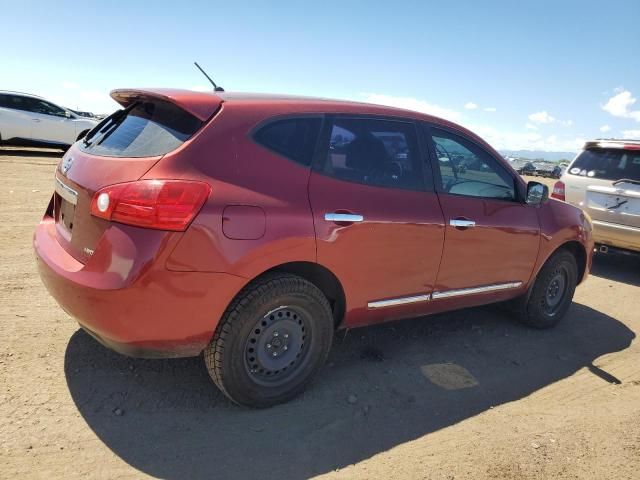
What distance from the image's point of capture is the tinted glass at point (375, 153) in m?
3.25

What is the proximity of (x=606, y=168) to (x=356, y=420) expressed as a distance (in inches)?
231

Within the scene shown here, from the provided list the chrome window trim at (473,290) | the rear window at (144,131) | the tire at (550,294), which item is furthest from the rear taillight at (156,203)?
the tire at (550,294)

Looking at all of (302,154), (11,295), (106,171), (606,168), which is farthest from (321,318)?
(606,168)

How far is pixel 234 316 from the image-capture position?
2.82m

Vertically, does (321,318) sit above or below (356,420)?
above

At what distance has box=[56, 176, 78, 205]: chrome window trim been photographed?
2927mm

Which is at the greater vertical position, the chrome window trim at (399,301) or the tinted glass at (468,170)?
the tinted glass at (468,170)

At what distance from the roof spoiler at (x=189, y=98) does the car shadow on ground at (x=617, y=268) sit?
635 centimetres

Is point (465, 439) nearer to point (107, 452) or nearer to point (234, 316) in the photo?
point (234, 316)

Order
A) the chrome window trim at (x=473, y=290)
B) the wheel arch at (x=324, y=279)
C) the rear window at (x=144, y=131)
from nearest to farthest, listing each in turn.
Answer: the rear window at (x=144, y=131), the wheel arch at (x=324, y=279), the chrome window trim at (x=473, y=290)

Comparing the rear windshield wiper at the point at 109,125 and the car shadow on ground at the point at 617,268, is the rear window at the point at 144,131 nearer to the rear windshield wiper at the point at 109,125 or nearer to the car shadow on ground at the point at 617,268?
the rear windshield wiper at the point at 109,125

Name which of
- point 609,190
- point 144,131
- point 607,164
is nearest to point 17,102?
point 144,131

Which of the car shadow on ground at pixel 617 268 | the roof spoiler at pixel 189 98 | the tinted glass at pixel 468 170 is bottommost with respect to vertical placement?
the car shadow on ground at pixel 617 268

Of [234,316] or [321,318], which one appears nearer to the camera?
[234,316]
